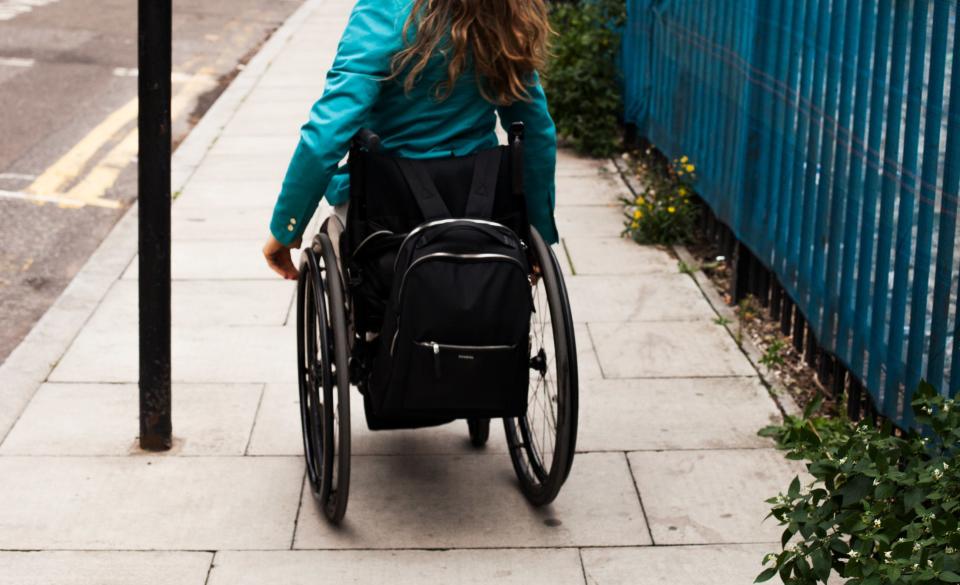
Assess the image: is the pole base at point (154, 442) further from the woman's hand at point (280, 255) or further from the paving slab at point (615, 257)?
the paving slab at point (615, 257)

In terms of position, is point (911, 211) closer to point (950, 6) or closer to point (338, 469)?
point (950, 6)

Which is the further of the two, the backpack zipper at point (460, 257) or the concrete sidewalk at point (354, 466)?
the concrete sidewalk at point (354, 466)

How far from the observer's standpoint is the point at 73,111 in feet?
36.6

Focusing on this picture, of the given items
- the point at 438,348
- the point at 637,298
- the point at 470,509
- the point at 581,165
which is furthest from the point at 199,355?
the point at 581,165

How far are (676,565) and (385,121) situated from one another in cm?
156

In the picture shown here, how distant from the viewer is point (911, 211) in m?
4.38

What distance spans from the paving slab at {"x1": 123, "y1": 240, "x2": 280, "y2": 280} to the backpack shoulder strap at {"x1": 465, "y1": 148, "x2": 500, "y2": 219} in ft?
10.0

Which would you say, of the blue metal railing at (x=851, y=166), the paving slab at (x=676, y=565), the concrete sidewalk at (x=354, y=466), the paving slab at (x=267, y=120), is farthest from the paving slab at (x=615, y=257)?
the paving slab at (x=267, y=120)

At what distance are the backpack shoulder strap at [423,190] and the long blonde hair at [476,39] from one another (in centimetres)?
22

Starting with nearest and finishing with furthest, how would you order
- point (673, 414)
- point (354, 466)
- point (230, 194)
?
point (354, 466) < point (673, 414) < point (230, 194)

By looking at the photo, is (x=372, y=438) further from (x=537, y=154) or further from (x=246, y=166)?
(x=246, y=166)

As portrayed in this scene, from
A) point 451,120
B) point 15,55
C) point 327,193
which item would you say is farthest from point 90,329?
point 15,55

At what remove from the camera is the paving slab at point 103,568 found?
387 centimetres

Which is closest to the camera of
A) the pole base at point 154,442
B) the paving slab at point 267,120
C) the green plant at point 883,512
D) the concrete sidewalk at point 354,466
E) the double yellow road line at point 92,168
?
the green plant at point 883,512
